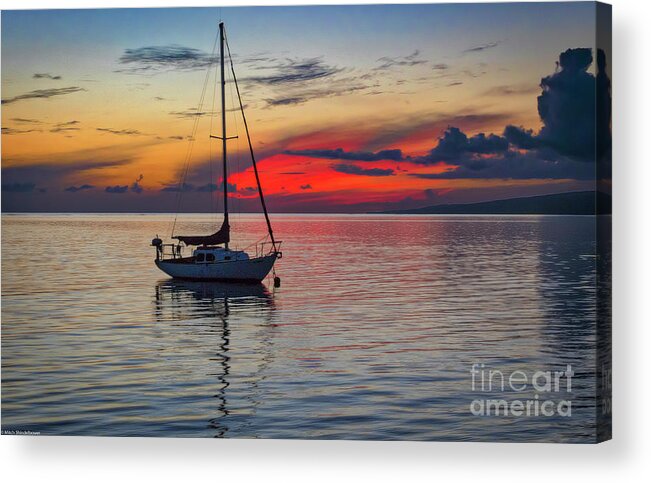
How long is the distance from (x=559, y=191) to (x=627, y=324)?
242 cm

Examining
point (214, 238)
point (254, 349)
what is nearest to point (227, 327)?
point (254, 349)

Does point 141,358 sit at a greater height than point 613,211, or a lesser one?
lesser

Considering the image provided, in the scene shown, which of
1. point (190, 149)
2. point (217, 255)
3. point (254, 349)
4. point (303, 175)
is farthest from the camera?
point (217, 255)

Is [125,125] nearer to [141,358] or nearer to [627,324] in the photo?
[141,358]

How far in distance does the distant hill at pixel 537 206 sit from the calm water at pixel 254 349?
0.90ft

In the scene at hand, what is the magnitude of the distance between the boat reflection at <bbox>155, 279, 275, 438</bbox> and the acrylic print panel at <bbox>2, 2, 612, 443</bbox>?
0.07m

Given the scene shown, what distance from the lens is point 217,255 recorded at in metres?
23.9

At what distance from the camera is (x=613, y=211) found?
12.2 metres

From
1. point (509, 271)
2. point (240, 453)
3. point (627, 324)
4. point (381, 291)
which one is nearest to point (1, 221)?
point (240, 453)

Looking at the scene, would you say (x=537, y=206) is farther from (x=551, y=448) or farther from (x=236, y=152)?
(x=236, y=152)

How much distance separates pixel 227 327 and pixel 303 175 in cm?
423

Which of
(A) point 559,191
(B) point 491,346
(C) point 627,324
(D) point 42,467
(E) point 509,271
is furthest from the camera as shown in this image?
(E) point 509,271

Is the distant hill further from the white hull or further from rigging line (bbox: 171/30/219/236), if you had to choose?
the white hull

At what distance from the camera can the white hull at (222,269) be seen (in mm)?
23703
